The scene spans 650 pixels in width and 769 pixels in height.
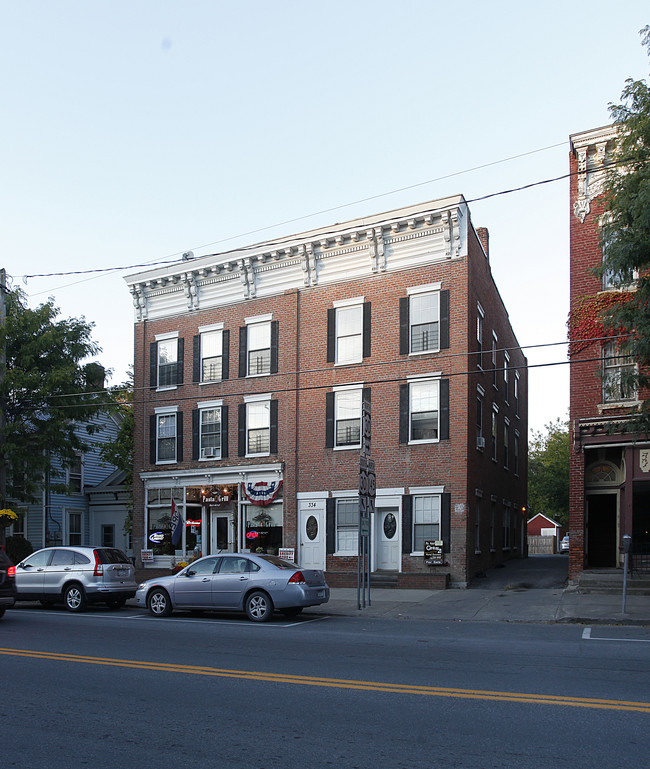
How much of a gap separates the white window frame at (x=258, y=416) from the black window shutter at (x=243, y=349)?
97 cm

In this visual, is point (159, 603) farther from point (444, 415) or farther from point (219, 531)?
point (219, 531)

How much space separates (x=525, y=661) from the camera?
10766 mm

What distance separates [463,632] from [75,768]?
978cm

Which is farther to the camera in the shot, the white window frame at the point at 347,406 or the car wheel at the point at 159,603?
the white window frame at the point at 347,406

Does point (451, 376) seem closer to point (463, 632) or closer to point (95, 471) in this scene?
point (463, 632)

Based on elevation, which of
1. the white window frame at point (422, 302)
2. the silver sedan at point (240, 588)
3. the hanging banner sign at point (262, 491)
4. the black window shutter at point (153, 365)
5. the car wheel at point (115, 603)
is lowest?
the car wheel at point (115, 603)

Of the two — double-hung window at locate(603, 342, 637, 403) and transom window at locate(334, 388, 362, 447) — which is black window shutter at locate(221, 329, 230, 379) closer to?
transom window at locate(334, 388, 362, 447)

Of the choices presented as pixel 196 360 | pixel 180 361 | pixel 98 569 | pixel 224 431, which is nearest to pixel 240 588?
pixel 98 569

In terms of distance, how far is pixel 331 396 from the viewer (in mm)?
26203

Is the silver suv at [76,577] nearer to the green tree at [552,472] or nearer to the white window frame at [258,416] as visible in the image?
the white window frame at [258,416]

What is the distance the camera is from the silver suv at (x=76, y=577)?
19.2 meters

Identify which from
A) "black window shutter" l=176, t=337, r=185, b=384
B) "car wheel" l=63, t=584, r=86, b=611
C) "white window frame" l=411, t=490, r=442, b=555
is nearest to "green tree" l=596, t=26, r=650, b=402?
"white window frame" l=411, t=490, r=442, b=555

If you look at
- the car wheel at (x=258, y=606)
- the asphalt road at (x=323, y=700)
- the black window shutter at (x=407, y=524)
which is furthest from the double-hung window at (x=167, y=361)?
the asphalt road at (x=323, y=700)

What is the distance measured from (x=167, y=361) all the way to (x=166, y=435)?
2.76 meters
